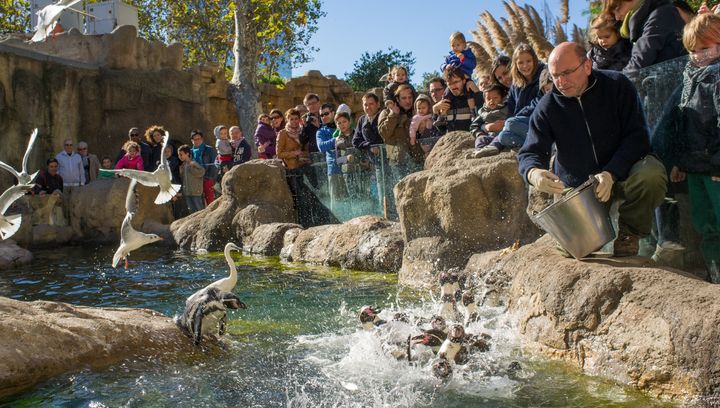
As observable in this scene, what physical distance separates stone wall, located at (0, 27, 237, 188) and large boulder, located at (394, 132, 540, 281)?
47.0 ft

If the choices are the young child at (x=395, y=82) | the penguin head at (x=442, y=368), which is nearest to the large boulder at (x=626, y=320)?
the penguin head at (x=442, y=368)

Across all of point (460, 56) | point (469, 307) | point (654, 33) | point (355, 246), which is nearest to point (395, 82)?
point (460, 56)

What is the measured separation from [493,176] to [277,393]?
3842 mm

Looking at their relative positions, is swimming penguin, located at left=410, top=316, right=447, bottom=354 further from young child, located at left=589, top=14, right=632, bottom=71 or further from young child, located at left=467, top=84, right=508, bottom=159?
young child, located at left=467, top=84, right=508, bottom=159

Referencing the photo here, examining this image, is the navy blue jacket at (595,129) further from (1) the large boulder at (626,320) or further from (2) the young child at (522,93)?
(2) the young child at (522,93)

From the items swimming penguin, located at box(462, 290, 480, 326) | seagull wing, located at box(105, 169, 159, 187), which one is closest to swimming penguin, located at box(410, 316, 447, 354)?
swimming penguin, located at box(462, 290, 480, 326)

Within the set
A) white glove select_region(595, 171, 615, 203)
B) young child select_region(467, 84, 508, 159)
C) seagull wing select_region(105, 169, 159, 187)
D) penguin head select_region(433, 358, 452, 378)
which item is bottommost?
penguin head select_region(433, 358, 452, 378)

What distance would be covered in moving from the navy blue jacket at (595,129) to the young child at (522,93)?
94.2 inches

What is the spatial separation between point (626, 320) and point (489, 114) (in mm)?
4414

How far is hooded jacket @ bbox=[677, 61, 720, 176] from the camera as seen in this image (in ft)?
15.2

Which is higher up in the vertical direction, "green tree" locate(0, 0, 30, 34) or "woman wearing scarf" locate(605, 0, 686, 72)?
"green tree" locate(0, 0, 30, 34)

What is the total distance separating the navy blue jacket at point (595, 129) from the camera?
4.65m

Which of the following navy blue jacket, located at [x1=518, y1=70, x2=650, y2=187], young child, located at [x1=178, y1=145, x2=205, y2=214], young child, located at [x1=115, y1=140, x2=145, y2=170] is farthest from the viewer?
young child, located at [x1=178, y1=145, x2=205, y2=214]

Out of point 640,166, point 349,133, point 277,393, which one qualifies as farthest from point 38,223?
point 640,166
